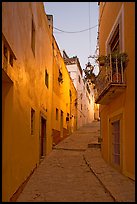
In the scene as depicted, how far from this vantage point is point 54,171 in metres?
9.52

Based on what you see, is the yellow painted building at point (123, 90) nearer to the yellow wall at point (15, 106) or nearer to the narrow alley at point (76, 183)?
the narrow alley at point (76, 183)

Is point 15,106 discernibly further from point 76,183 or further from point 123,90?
point 76,183

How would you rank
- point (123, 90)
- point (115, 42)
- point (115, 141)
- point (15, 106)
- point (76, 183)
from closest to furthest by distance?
point (15, 106), point (123, 90), point (76, 183), point (115, 141), point (115, 42)

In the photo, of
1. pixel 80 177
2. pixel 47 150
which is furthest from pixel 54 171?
pixel 47 150

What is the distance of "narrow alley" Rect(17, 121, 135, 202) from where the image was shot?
235 inches

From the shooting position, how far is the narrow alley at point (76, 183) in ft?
19.6

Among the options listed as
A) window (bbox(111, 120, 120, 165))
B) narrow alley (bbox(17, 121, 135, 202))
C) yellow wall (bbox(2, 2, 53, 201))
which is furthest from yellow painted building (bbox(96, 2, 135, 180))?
yellow wall (bbox(2, 2, 53, 201))

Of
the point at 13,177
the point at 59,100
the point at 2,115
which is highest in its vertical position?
the point at 59,100

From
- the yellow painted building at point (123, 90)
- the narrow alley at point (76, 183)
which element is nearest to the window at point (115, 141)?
the yellow painted building at point (123, 90)

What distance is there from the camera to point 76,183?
7617 mm

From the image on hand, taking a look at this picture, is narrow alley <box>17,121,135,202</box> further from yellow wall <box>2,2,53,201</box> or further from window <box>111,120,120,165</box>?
yellow wall <box>2,2,53,201</box>

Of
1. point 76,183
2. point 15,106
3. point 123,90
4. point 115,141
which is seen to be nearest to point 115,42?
point 123,90

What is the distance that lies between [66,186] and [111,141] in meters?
2.77

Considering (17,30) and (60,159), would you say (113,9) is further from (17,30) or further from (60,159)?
(60,159)
